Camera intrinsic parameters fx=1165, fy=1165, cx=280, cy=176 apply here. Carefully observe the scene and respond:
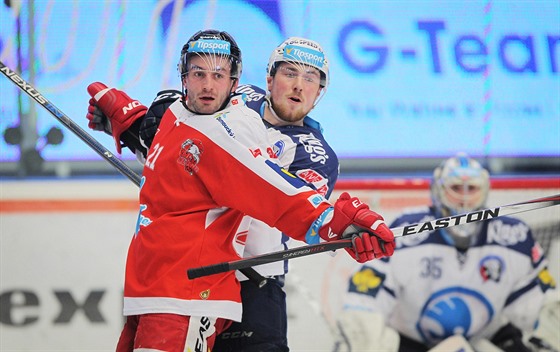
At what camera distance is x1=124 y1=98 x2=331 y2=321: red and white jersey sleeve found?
2736 mm

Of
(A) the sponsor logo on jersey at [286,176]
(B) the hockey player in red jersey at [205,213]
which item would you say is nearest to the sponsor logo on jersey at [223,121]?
(B) the hockey player in red jersey at [205,213]

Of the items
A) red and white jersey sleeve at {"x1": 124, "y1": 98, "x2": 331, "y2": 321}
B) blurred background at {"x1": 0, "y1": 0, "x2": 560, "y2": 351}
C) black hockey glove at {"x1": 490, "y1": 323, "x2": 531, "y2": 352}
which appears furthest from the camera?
blurred background at {"x1": 0, "y1": 0, "x2": 560, "y2": 351}

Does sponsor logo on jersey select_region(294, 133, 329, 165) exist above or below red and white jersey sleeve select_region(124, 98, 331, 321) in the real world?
above

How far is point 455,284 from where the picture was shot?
448cm

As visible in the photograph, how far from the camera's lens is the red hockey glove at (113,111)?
3.35m

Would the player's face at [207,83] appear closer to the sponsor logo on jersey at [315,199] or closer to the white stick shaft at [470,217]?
the sponsor logo on jersey at [315,199]

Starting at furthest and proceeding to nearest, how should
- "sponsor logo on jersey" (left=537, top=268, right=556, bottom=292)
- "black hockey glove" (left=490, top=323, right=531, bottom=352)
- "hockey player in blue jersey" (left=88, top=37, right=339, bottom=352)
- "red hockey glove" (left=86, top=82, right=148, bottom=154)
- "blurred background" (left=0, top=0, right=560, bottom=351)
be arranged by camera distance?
"blurred background" (left=0, top=0, right=560, bottom=351) → "sponsor logo on jersey" (left=537, top=268, right=556, bottom=292) → "black hockey glove" (left=490, top=323, right=531, bottom=352) → "red hockey glove" (left=86, top=82, right=148, bottom=154) → "hockey player in blue jersey" (left=88, top=37, right=339, bottom=352)

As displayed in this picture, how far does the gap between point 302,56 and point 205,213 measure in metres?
0.61

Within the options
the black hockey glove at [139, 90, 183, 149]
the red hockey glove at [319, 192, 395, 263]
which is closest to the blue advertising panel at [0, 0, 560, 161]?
the black hockey glove at [139, 90, 183, 149]

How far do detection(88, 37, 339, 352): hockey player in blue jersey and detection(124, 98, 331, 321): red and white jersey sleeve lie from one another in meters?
0.19

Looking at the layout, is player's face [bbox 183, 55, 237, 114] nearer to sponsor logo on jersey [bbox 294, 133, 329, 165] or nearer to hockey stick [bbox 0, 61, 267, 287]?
sponsor logo on jersey [bbox 294, 133, 329, 165]

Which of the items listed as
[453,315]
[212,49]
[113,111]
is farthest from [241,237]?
[453,315]

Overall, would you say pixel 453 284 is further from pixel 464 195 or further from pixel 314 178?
pixel 314 178

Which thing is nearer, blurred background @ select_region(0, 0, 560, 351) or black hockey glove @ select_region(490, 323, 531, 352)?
black hockey glove @ select_region(490, 323, 531, 352)
